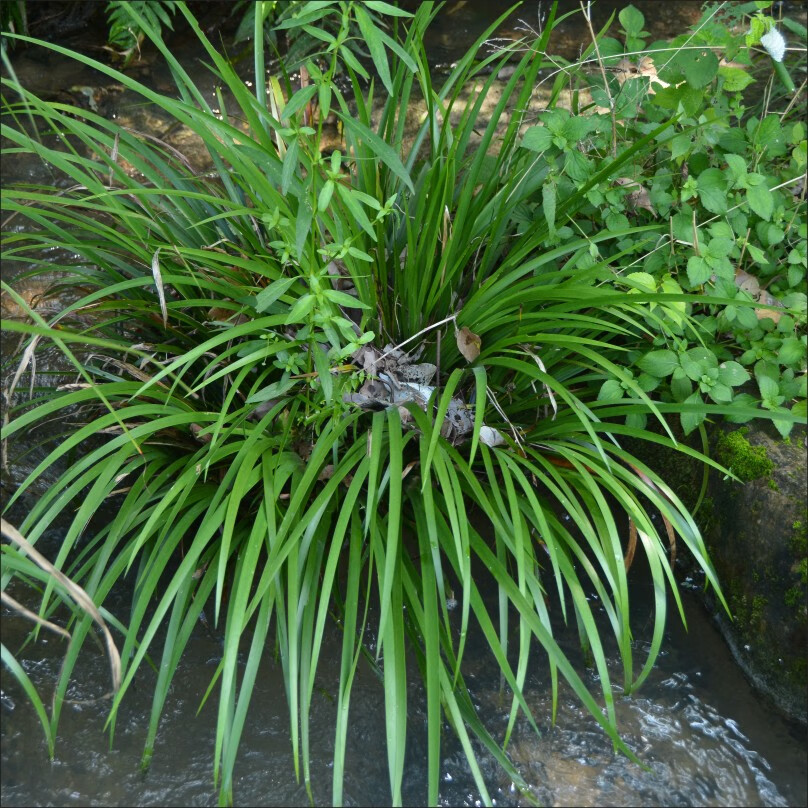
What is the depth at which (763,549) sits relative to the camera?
169cm

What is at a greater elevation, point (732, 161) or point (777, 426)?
point (732, 161)

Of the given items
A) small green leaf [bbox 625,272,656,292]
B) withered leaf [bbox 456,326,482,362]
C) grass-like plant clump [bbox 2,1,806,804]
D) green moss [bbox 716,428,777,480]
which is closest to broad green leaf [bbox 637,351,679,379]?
grass-like plant clump [bbox 2,1,806,804]

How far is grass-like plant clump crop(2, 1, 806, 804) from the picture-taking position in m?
1.39

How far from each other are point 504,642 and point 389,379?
619mm

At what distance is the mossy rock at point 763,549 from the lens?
1.63 m

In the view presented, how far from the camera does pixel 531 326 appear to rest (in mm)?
1618

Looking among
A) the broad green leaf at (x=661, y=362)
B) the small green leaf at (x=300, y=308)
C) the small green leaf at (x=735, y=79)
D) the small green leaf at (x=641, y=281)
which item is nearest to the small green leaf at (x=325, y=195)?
the small green leaf at (x=300, y=308)

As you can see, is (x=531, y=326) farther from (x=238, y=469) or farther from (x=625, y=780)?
(x=625, y=780)

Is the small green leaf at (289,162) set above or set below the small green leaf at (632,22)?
below

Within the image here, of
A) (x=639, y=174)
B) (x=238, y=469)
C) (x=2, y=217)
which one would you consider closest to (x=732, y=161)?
(x=639, y=174)

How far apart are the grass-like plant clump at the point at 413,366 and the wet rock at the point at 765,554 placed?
115mm

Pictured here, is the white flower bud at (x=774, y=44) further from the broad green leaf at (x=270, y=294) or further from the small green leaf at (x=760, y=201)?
the broad green leaf at (x=270, y=294)

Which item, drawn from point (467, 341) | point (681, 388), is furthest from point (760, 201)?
point (467, 341)

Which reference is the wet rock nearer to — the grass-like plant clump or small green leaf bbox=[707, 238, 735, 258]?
the grass-like plant clump
